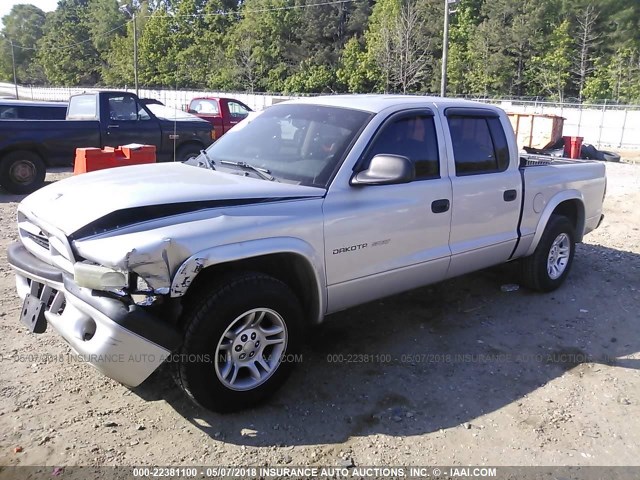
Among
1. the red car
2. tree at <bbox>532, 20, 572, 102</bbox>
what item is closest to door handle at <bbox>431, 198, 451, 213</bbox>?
the red car

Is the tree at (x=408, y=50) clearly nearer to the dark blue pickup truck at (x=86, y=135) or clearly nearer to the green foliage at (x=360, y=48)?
the green foliage at (x=360, y=48)

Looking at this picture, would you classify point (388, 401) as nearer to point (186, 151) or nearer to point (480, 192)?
point (480, 192)

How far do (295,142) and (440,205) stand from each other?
1186mm

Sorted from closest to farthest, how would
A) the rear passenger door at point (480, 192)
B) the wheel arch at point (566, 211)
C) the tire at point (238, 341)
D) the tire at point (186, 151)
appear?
the tire at point (238, 341) → the rear passenger door at point (480, 192) → the wheel arch at point (566, 211) → the tire at point (186, 151)

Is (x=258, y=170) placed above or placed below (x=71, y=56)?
below

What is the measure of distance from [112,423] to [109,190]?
137 cm

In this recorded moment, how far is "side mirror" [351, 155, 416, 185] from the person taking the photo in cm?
355

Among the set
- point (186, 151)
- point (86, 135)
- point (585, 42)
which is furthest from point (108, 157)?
point (585, 42)

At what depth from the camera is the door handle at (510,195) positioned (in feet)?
15.9

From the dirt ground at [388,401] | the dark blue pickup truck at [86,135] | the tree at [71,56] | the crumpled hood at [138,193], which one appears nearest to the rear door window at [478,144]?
the dirt ground at [388,401]

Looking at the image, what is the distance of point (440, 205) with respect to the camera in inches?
167

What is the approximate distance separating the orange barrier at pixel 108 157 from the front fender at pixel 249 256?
6219 millimetres

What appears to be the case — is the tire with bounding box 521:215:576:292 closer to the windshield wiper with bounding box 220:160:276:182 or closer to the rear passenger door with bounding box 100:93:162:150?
the windshield wiper with bounding box 220:160:276:182

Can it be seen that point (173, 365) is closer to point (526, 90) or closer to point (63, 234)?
point (63, 234)
